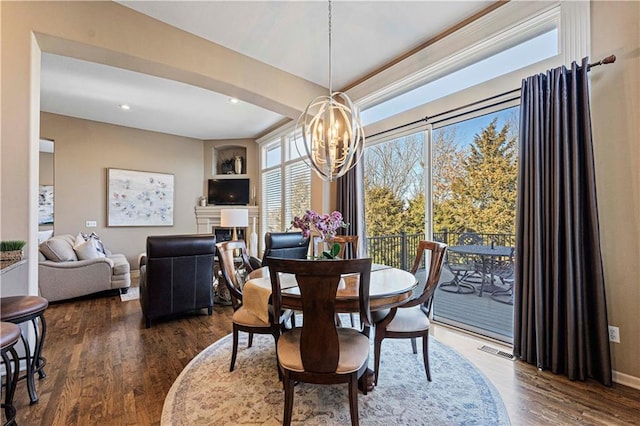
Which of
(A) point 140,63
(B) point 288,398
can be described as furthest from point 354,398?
(A) point 140,63

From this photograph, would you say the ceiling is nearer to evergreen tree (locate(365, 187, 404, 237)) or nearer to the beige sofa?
evergreen tree (locate(365, 187, 404, 237))

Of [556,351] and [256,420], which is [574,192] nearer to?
[556,351]

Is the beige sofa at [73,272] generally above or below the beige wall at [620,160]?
below

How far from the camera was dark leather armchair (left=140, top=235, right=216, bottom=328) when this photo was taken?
330 centimetres

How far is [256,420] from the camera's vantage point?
70.4 inches

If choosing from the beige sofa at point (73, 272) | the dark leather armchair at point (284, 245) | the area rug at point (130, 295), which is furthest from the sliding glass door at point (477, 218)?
the beige sofa at point (73, 272)

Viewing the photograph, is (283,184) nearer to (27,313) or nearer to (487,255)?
(487,255)

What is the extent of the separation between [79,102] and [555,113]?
6546 mm

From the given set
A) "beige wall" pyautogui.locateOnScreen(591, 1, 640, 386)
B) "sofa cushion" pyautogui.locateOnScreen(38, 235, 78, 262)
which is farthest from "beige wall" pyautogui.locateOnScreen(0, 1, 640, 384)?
"sofa cushion" pyautogui.locateOnScreen(38, 235, 78, 262)

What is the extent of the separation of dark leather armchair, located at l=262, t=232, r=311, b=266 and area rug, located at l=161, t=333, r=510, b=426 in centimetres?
126

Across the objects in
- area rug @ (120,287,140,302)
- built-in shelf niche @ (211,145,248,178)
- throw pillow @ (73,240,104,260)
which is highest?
built-in shelf niche @ (211,145,248,178)

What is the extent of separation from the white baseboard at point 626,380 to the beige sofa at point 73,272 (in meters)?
5.80

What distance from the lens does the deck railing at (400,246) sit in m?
3.35

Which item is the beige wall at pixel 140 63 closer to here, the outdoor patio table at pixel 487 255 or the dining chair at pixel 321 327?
the outdoor patio table at pixel 487 255
